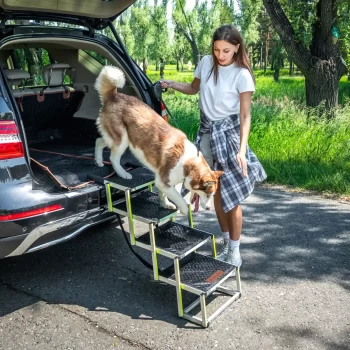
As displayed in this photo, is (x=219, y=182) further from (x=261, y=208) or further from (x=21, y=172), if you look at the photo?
(x=261, y=208)

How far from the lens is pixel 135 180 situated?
3768mm

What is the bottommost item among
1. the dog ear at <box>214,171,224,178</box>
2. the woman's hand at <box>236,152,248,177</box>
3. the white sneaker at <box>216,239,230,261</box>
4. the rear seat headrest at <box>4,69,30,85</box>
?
the white sneaker at <box>216,239,230,261</box>

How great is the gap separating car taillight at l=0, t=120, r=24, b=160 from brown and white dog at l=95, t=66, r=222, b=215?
3.60 ft

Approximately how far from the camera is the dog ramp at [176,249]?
3096mm

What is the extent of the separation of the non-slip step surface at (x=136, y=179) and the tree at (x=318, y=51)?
20.9ft

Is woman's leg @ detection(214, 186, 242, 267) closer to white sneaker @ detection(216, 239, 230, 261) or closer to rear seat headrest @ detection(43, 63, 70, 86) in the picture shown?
white sneaker @ detection(216, 239, 230, 261)

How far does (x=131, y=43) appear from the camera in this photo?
131ft

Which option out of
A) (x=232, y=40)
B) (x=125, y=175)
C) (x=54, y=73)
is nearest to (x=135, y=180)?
(x=125, y=175)

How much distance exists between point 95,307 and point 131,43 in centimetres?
3905

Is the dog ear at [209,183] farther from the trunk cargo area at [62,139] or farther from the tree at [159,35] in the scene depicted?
the tree at [159,35]

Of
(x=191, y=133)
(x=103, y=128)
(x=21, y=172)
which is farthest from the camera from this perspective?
(x=191, y=133)

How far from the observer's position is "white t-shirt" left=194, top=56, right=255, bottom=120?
340 cm

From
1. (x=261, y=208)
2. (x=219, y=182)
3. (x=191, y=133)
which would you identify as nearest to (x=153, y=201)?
(x=219, y=182)

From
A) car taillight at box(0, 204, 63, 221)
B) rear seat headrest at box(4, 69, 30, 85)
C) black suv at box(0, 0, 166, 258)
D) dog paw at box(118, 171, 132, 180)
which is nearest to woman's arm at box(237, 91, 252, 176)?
dog paw at box(118, 171, 132, 180)
